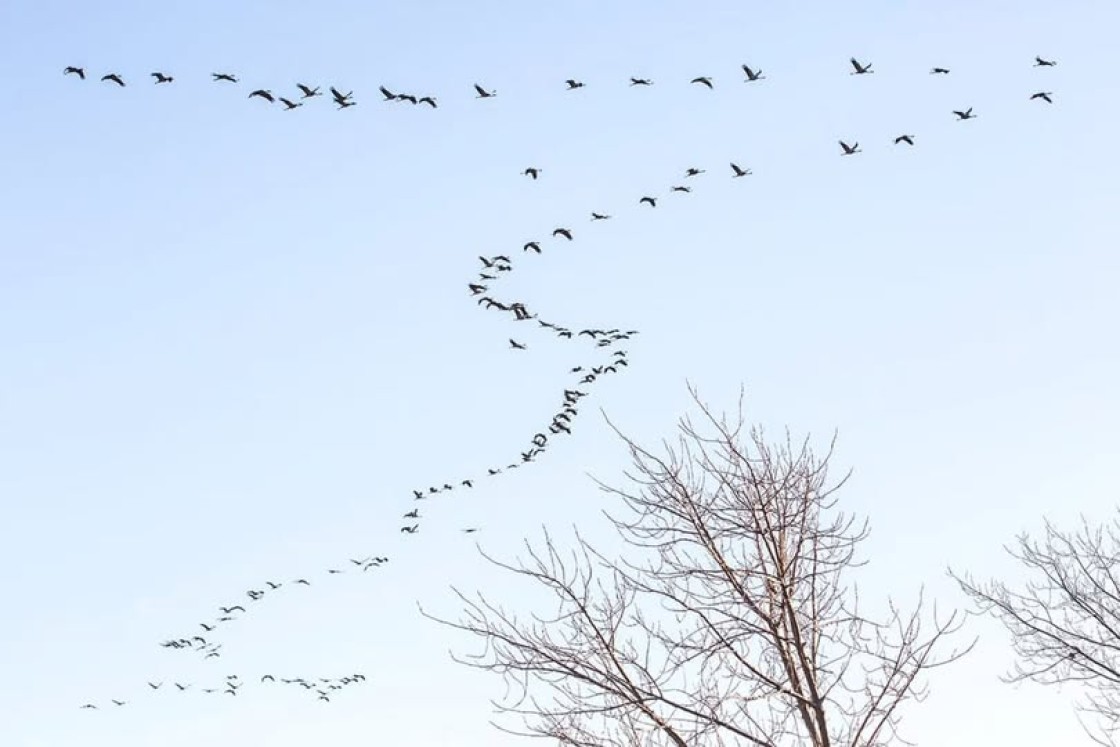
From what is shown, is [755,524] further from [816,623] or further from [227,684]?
[227,684]

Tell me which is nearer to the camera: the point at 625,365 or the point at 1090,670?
the point at 1090,670

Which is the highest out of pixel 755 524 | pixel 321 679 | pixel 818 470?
pixel 321 679

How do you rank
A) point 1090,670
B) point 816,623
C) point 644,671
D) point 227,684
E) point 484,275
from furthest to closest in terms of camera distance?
1. point 227,684
2. point 484,275
3. point 1090,670
4. point 816,623
5. point 644,671

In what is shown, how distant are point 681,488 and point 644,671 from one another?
1.62 m

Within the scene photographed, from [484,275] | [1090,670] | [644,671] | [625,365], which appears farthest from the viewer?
[625,365]

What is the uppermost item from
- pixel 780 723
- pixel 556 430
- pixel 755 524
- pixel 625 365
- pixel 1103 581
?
pixel 625 365

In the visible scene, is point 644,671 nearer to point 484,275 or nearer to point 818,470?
point 818,470

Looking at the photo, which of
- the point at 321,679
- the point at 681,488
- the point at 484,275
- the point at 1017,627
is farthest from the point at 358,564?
the point at 681,488

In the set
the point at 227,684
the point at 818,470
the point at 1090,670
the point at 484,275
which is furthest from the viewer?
the point at 227,684

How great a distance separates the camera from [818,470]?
29.5ft

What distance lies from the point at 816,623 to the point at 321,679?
53.3 feet

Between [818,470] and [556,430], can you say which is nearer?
[818,470]

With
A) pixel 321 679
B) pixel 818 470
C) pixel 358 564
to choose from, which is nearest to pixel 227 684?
pixel 321 679

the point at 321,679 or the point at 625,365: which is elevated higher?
the point at 625,365
